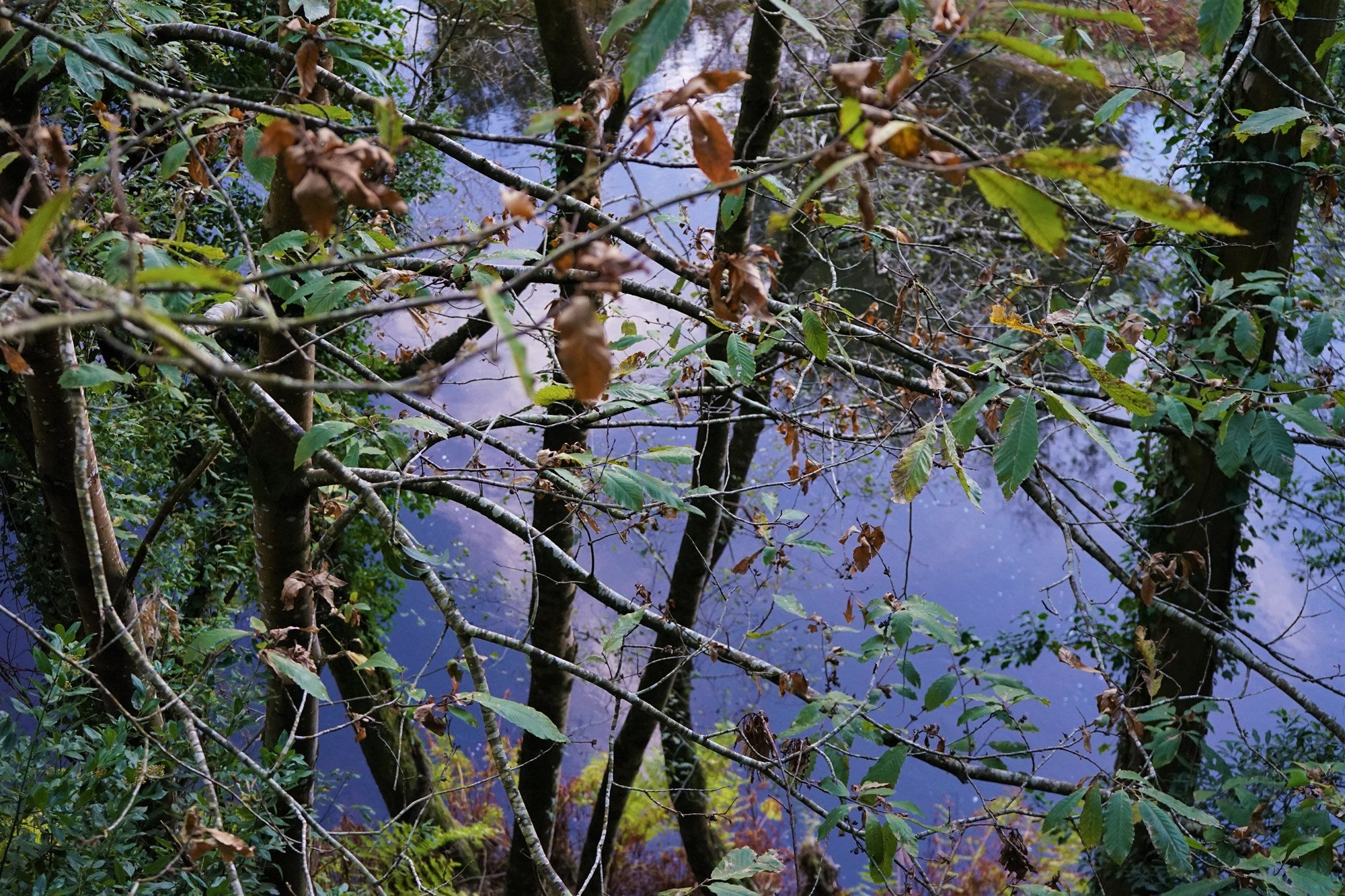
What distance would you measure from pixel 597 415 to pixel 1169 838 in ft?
3.44

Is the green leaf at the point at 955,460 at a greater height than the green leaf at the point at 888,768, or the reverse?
the green leaf at the point at 955,460

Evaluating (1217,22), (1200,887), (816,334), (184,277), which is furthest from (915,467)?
(1200,887)

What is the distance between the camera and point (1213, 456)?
2.64m

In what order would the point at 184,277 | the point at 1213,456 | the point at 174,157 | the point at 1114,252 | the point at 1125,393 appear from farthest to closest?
the point at 1213,456 → the point at 1114,252 → the point at 174,157 → the point at 1125,393 → the point at 184,277

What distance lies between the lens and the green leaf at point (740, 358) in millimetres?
1480

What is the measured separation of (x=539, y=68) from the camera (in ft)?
19.1

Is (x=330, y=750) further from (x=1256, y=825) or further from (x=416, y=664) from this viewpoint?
(x=1256, y=825)

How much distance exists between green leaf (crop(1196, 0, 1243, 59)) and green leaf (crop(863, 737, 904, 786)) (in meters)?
1.05

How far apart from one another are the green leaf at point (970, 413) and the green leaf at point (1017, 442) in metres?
0.03

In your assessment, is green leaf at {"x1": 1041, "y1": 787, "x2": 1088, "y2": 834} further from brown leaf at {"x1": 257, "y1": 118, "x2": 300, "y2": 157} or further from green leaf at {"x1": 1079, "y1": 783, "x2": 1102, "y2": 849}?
brown leaf at {"x1": 257, "y1": 118, "x2": 300, "y2": 157}

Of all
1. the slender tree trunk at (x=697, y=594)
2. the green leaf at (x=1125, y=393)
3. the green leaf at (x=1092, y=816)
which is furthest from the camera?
the slender tree trunk at (x=697, y=594)

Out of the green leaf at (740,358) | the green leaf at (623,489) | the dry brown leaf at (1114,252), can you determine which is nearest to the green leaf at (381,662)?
the green leaf at (623,489)

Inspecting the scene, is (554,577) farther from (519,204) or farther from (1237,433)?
(519,204)

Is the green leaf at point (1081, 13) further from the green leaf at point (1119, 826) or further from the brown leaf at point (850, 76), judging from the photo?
the green leaf at point (1119, 826)
